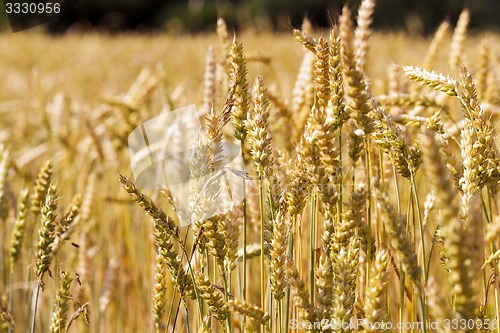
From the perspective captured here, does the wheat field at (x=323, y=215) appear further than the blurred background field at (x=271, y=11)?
No

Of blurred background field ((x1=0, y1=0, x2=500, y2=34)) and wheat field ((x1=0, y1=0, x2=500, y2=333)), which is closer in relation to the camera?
wheat field ((x1=0, y1=0, x2=500, y2=333))

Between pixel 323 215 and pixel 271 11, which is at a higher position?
pixel 271 11

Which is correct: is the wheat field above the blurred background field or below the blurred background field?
below

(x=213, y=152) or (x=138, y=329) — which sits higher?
(x=213, y=152)

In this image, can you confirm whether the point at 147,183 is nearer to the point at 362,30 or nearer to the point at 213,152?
the point at 362,30

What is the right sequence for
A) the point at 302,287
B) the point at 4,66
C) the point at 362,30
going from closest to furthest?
the point at 302,287 < the point at 362,30 < the point at 4,66

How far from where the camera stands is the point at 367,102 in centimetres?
64

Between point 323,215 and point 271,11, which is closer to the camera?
point 323,215

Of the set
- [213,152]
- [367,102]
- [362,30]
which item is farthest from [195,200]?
[362,30]

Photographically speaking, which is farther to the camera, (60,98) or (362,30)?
(60,98)

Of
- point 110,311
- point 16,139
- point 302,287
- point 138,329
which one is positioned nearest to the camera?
point 302,287

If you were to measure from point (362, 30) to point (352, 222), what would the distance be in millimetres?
390

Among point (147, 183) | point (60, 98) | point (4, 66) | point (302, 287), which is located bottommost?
point (302, 287)

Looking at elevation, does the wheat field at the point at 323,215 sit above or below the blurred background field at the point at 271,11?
below
